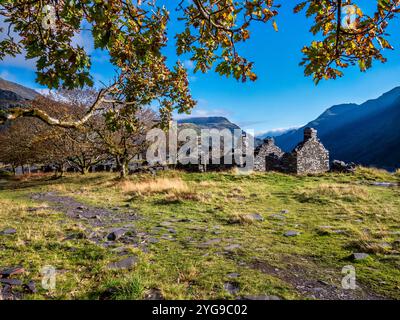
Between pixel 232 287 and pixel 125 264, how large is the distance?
6.73 feet

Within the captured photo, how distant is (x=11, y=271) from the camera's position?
4648mm

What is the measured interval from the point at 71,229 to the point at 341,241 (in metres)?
7.02

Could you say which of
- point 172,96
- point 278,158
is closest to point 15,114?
point 172,96

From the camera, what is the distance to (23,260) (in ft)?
17.4

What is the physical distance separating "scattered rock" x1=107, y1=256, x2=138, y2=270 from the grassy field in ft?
0.25

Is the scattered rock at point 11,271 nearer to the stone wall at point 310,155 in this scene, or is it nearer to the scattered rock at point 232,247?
the scattered rock at point 232,247

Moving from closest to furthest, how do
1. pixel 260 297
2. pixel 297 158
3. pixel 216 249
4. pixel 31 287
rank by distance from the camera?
pixel 260 297, pixel 31 287, pixel 216 249, pixel 297 158

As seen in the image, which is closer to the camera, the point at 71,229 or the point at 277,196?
the point at 71,229

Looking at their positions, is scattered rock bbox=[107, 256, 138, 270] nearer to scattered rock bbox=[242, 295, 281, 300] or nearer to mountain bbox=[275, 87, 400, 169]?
scattered rock bbox=[242, 295, 281, 300]

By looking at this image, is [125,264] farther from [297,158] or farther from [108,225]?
[297,158]

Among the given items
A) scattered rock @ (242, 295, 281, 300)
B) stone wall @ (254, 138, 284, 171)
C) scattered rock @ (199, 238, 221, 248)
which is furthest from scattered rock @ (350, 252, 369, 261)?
stone wall @ (254, 138, 284, 171)

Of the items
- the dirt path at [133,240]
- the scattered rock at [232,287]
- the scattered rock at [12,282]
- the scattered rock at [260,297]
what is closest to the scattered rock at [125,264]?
the dirt path at [133,240]

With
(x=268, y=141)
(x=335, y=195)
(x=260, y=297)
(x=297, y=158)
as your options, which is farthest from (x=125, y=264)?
(x=268, y=141)
